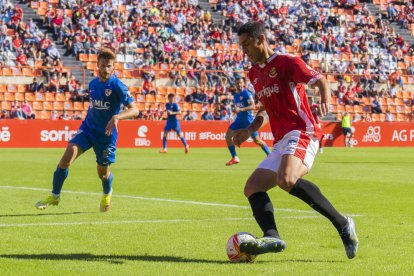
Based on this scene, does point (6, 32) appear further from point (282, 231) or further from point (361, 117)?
point (282, 231)

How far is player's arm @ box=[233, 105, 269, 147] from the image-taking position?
852 centimetres

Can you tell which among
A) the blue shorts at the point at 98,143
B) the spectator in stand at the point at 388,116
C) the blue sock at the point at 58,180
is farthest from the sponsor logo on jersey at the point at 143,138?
the blue sock at the point at 58,180

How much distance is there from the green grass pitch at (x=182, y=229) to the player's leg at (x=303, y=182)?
0.82 ft

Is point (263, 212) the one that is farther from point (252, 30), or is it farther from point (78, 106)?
point (78, 106)

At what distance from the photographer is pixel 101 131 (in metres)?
12.3

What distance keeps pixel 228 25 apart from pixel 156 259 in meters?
43.2

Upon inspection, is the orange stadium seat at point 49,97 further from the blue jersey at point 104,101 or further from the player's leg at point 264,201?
the player's leg at point 264,201

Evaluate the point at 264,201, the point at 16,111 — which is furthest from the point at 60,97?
the point at 264,201

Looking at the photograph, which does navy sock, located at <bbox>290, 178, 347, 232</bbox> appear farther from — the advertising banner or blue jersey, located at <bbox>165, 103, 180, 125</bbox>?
the advertising banner

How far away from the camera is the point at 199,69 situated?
45.2 m

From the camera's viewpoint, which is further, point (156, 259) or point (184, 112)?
point (184, 112)

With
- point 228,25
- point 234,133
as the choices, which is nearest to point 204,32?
point 228,25

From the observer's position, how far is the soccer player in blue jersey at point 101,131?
12.0m

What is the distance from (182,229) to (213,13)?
137ft
